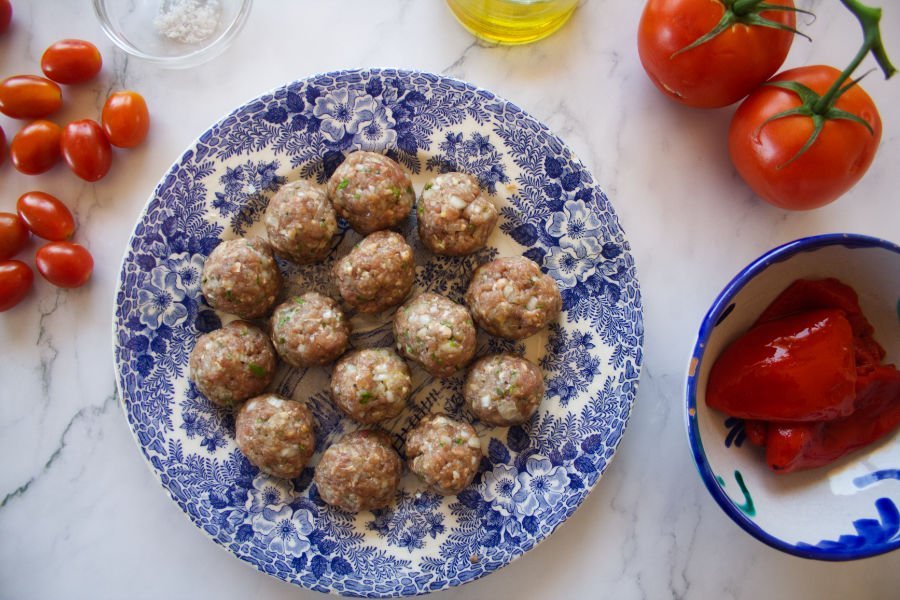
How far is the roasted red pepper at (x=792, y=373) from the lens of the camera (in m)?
1.80

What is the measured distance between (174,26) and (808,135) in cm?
201

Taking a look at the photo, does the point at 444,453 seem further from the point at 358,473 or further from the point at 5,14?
the point at 5,14

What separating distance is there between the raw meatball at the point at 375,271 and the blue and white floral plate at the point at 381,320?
177mm

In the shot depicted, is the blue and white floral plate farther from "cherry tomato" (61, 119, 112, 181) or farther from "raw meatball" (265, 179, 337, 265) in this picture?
"cherry tomato" (61, 119, 112, 181)

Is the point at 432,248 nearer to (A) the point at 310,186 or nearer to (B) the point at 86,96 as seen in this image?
(A) the point at 310,186

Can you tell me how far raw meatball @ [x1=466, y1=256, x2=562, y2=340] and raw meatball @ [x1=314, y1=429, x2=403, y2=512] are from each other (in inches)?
18.8

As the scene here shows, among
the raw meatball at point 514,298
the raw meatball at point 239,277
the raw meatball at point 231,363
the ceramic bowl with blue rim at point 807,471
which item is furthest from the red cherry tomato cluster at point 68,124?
the ceramic bowl with blue rim at point 807,471

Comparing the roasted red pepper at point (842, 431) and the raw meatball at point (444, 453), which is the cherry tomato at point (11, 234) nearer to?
the raw meatball at point (444, 453)

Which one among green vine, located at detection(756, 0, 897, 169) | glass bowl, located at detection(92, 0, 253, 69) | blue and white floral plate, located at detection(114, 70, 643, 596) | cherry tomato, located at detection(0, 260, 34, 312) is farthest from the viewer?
glass bowl, located at detection(92, 0, 253, 69)

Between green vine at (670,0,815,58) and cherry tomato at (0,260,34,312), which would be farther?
cherry tomato at (0,260,34,312)

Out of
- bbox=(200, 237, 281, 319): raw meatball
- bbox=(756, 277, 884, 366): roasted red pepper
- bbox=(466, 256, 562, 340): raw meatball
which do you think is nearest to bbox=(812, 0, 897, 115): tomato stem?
bbox=(756, 277, 884, 366): roasted red pepper

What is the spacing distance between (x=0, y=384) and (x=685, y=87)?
7.65 feet

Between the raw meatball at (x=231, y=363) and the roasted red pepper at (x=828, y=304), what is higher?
the roasted red pepper at (x=828, y=304)

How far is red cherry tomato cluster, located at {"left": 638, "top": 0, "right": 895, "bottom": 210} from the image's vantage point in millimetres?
1865
